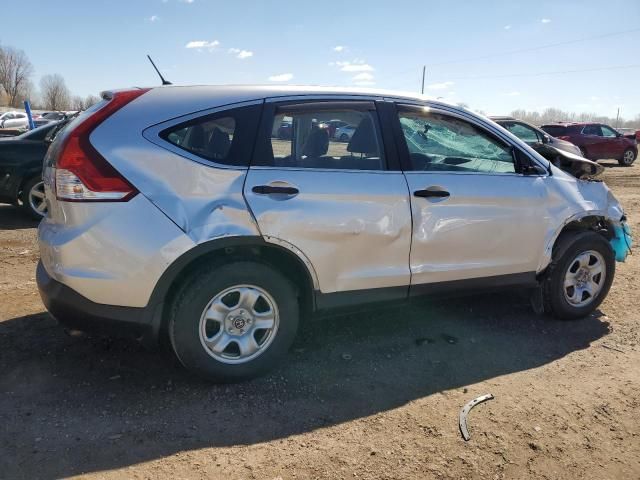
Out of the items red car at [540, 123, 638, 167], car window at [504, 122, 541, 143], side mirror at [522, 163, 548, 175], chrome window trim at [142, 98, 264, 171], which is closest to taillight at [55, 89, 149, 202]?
chrome window trim at [142, 98, 264, 171]

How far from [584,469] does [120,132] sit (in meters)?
2.95

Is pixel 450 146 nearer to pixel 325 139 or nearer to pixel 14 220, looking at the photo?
pixel 325 139

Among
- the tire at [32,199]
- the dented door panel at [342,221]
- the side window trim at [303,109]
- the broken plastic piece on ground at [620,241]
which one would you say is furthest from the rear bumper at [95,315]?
the tire at [32,199]

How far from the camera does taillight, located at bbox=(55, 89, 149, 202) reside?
2.70 metres

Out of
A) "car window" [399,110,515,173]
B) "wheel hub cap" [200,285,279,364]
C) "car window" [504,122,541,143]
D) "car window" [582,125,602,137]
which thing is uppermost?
"car window" [582,125,602,137]

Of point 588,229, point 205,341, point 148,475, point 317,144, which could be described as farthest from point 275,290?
point 588,229

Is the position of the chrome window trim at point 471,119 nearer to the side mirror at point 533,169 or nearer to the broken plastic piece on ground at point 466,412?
the side mirror at point 533,169

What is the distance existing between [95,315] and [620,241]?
419 centimetres

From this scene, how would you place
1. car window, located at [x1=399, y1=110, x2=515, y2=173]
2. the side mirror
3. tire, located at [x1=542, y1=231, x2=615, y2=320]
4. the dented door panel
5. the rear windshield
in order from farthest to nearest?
the rear windshield, tire, located at [x1=542, y1=231, x2=615, y2=320], the side mirror, car window, located at [x1=399, y1=110, x2=515, y2=173], the dented door panel

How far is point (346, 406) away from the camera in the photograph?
2.99 m

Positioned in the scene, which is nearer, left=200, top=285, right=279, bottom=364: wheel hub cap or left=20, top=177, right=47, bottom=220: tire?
left=200, top=285, right=279, bottom=364: wheel hub cap

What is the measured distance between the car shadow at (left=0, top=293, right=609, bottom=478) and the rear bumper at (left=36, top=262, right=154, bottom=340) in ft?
1.43

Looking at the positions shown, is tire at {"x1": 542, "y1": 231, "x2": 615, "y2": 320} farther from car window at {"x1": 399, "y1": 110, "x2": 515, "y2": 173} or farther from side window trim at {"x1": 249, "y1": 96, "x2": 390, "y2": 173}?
side window trim at {"x1": 249, "y1": 96, "x2": 390, "y2": 173}

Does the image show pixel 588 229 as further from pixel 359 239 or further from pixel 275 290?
pixel 275 290
